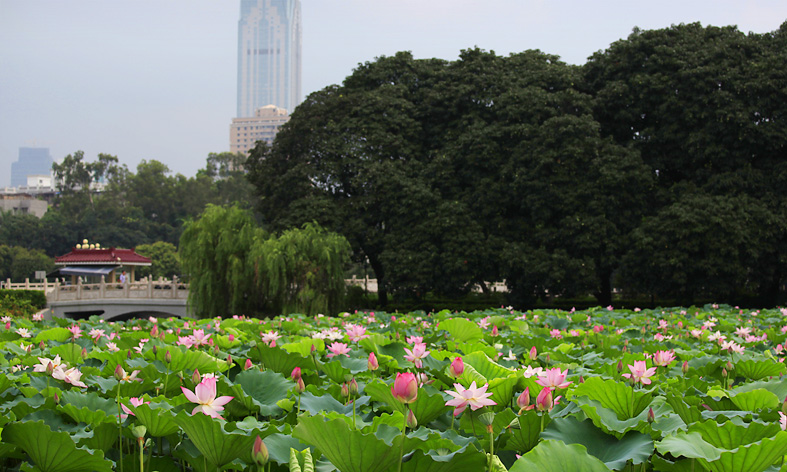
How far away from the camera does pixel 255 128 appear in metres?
152

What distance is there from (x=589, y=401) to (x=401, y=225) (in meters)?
18.2

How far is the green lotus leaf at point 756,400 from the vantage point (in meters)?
1.78

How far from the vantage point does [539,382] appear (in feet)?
5.94

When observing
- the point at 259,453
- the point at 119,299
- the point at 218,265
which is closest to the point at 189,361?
the point at 259,453

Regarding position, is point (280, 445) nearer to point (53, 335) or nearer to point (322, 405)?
point (322, 405)

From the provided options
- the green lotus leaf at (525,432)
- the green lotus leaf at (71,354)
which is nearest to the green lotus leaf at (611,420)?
the green lotus leaf at (525,432)

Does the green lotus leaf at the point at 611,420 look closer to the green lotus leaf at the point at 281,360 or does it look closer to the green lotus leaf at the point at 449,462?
the green lotus leaf at the point at 449,462

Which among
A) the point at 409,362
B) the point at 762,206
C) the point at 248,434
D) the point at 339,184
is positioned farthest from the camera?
the point at 339,184

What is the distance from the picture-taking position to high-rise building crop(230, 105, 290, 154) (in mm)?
148375

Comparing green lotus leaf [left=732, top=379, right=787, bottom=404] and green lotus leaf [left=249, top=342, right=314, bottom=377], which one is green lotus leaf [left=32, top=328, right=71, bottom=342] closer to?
green lotus leaf [left=249, top=342, right=314, bottom=377]

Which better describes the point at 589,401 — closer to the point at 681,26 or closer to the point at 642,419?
the point at 642,419

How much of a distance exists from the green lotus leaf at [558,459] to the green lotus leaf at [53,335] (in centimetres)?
341

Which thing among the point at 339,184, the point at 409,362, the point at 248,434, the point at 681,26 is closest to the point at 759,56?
the point at 681,26

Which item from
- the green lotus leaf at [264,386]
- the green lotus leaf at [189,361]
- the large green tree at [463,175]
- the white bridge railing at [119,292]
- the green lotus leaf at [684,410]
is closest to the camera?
the green lotus leaf at [684,410]
